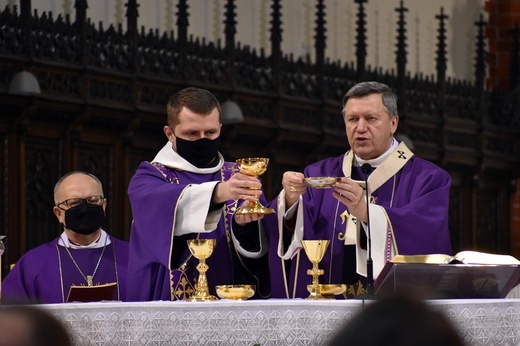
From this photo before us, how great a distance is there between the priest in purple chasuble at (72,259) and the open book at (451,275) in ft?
6.84

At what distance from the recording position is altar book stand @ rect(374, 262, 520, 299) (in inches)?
179

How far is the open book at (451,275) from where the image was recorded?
14.9ft

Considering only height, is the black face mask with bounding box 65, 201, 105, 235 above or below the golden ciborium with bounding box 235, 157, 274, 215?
below

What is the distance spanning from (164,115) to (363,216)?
5.49 metres

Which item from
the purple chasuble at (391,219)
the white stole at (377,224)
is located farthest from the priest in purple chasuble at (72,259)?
the white stole at (377,224)

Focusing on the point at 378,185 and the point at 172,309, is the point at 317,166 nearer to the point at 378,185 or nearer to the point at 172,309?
the point at 378,185

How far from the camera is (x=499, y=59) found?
1481cm

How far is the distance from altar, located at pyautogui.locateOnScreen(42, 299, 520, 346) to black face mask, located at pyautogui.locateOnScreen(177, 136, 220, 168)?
1.13 meters

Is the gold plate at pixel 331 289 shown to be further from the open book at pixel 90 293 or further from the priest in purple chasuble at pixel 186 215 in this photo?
the open book at pixel 90 293

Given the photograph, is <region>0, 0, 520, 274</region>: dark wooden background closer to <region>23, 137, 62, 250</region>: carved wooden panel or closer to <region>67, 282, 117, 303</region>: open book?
<region>23, 137, 62, 250</region>: carved wooden panel

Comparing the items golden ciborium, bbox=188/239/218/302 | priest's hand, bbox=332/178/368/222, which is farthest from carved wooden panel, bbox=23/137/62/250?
priest's hand, bbox=332/178/368/222

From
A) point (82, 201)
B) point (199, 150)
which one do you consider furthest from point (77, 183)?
point (199, 150)

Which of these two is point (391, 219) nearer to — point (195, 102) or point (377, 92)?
point (377, 92)

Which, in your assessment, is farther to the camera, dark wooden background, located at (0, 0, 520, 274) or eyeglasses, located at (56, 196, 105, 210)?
dark wooden background, located at (0, 0, 520, 274)
